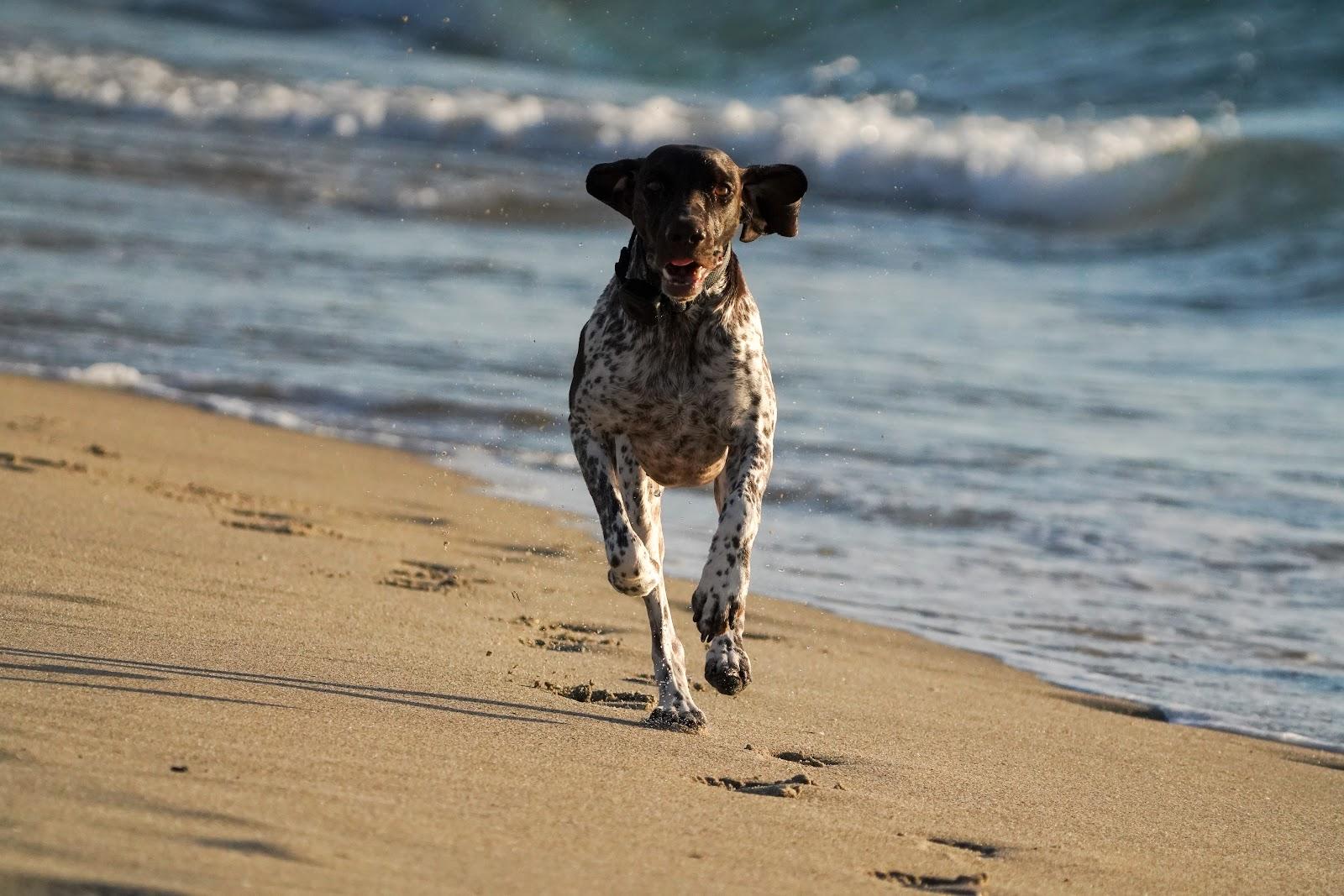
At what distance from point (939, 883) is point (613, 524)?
172cm

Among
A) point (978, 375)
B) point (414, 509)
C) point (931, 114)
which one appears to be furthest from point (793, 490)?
point (931, 114)

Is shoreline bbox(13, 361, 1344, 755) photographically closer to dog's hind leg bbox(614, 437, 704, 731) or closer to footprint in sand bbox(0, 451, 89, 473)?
dog's hind leg bbox(614, 437, 704, 731)

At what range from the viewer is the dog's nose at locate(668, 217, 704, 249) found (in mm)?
4816

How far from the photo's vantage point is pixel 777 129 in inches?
1000

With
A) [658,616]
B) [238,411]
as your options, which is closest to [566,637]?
[658,616]

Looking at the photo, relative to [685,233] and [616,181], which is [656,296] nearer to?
[685,233]

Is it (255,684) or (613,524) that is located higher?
(613,524)

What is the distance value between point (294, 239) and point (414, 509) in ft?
27.7

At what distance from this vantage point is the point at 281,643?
4922 mm

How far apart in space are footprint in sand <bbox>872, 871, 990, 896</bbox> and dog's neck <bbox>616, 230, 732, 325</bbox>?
188cm

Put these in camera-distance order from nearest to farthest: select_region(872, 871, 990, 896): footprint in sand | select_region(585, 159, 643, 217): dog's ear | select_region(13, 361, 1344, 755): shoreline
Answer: select_region(872, 871, 990, 896): footprint in sand → select_region(585, 159, 643, 217): dog's ear → select_region(13, 361, 1344, 755): shoreline

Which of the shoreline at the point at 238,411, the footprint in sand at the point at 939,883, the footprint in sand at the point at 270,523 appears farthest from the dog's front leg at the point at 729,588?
the footprint in sand at the point at 270,523

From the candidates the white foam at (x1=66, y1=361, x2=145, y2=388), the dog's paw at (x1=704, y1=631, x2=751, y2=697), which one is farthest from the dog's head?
the white foam at (x1=66, y1=361, x2=145, y2=388)

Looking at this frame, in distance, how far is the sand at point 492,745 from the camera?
314cm
